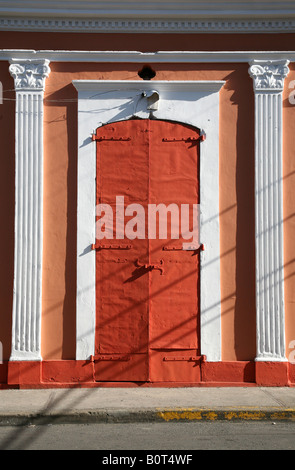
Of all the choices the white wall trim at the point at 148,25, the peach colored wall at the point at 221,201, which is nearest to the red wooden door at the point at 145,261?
the peach colored wall at the point at 221,201

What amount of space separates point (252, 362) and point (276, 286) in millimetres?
991

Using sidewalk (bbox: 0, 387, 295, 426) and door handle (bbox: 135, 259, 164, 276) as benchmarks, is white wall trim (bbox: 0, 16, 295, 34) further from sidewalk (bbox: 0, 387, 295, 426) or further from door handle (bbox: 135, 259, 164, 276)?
sidewalk (bbox: 0, 387, 295, 426)

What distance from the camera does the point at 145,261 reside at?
26.7ft

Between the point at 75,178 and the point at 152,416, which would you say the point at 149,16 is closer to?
the point at 75,178

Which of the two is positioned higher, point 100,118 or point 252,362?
point 100,118

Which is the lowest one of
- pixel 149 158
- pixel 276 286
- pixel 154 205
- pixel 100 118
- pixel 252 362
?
pixel 252 362

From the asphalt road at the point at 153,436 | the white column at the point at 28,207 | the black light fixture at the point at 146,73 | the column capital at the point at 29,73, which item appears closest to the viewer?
the asphalt road at the point at 153,436

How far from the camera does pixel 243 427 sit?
6.59 metres

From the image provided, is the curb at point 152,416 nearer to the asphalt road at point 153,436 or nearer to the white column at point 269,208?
the asphalt road at point 153,436

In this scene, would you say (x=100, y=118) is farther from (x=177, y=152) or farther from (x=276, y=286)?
(x=276, y=286)

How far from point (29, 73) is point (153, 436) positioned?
4.74 metres

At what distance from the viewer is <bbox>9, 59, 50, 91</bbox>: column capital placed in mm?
8250

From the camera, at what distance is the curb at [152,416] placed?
265 inches
